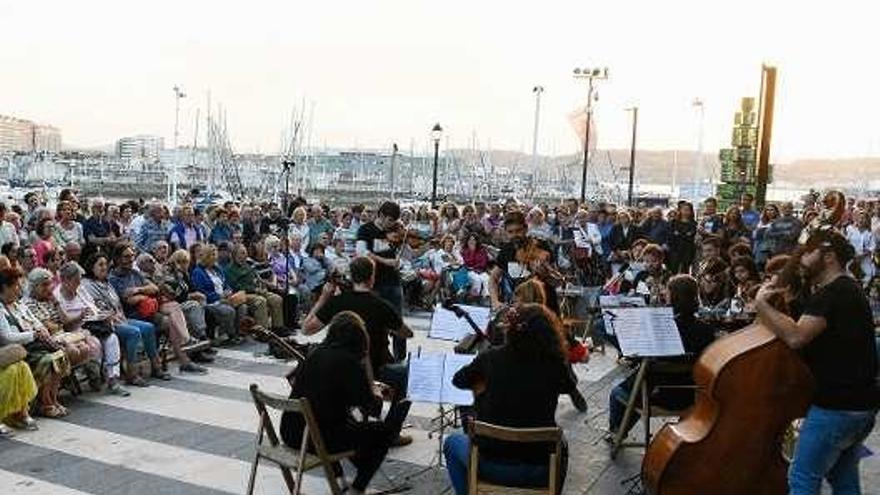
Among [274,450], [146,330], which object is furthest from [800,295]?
[146,330]

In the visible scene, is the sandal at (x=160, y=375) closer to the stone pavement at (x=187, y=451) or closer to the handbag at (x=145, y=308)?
the stone pavement at (x=187, y=451)

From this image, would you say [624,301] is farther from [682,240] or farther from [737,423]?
[682,240]

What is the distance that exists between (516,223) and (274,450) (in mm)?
3929

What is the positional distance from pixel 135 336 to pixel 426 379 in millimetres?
4023

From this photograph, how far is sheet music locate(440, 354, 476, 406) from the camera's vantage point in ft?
17.8

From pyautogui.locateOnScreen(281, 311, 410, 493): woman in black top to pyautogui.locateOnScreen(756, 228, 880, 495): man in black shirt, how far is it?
7.60ft

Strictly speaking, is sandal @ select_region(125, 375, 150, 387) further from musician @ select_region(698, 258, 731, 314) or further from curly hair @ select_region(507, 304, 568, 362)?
musician @ select_region(698, 258, 731, 314)

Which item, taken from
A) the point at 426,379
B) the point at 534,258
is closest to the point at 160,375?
the point at 534,258

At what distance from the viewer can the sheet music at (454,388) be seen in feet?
17.8

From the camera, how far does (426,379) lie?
18.1 ft

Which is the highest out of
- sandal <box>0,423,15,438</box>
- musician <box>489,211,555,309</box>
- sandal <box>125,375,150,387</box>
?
musician <box>489,211,555,309</box>

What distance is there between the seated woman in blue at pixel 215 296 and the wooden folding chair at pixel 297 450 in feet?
16.4

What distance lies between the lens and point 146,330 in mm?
8508

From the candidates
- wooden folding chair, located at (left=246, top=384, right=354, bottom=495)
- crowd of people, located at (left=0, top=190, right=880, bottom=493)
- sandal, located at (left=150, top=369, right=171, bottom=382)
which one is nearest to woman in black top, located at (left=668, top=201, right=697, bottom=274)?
crowd of people, located at (left=0, top=190, right=880, bottom=493)
